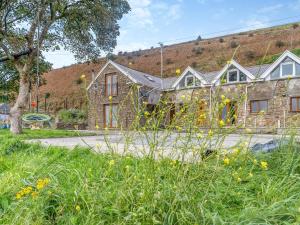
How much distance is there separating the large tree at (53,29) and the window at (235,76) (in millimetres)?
9553

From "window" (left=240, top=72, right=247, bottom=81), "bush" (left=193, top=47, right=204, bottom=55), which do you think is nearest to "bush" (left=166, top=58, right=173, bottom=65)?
"bush" (left=193, top=47, right=204, bottom=55)

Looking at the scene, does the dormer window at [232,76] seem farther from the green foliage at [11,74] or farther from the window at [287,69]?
the green foliage at [11,74]

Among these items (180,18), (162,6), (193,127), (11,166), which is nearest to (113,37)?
(162,6)

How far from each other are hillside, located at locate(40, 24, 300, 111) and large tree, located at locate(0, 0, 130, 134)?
22.9 m

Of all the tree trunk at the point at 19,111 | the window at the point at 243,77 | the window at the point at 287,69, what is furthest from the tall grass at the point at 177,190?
the window at the point at 243,77

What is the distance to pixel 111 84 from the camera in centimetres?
2541

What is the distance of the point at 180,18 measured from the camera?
19.9 ft

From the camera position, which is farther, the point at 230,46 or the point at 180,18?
the point at 230,46

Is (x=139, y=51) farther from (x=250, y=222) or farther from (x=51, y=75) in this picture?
(x=250, y=222)

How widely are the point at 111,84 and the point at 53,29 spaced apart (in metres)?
9.68

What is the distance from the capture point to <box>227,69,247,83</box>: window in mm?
21609

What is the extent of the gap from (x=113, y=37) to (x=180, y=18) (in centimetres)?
1116

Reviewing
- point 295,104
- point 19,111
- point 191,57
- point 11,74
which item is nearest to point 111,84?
point 11,74

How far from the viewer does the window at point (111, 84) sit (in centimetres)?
2512
